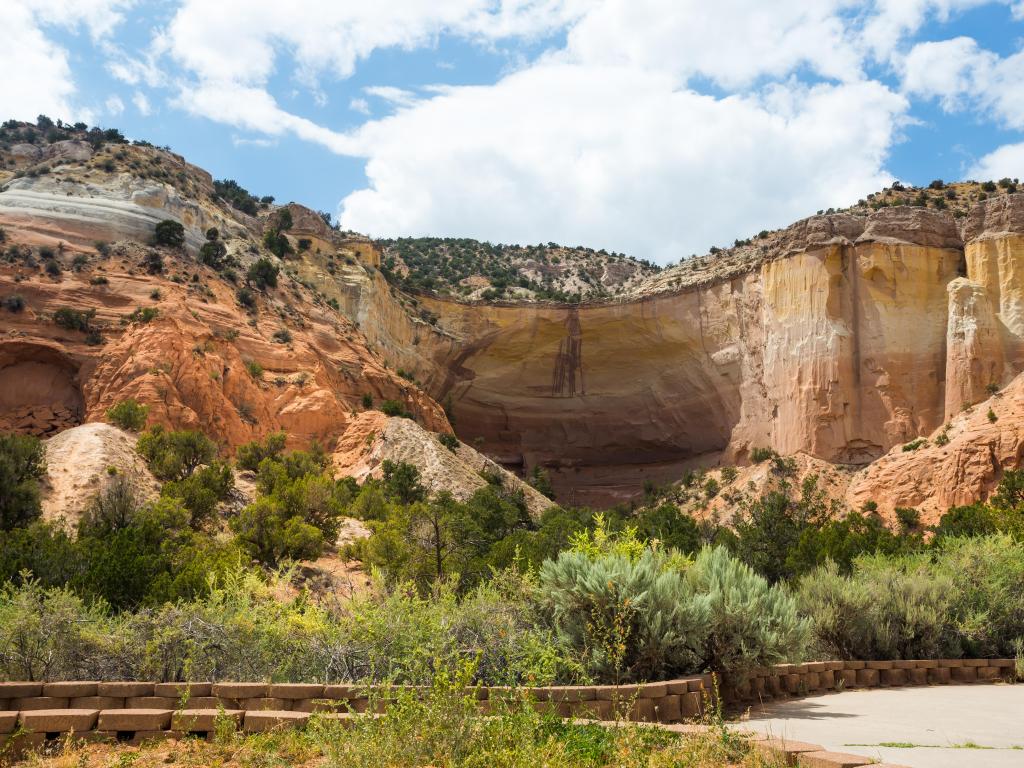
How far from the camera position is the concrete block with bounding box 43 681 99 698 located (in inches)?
343

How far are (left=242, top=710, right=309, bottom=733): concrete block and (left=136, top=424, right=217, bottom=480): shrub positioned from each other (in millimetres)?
22577

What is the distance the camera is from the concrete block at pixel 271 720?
828 centimetres

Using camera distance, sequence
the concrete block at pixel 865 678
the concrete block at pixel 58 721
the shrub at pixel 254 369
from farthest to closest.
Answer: the shrub at pixel 254 369 < the concrete block at pixel 865 678 < the concrete block at pixel 58 721


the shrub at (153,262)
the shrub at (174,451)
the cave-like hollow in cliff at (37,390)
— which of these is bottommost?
the shrub at (174,451)

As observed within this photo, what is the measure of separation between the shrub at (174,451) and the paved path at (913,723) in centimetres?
2334

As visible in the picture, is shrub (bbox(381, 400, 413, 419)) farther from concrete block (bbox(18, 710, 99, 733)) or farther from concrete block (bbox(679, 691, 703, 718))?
concrete block (bbox(18, 710, 99, 733))

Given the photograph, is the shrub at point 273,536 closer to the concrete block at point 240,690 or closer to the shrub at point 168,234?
the concrete block at point 240,690

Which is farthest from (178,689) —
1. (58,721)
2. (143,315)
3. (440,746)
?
(143,315)

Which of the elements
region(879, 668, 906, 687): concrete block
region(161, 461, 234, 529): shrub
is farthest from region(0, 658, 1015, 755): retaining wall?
region(161, 461, 234, 529): shrub

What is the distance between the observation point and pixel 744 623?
10.8 meters

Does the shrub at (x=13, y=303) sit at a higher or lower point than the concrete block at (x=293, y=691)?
higher

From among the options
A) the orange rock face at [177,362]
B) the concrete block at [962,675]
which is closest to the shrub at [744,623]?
the concrete block at [962,675]

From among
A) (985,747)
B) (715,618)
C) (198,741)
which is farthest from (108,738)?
(985,747)

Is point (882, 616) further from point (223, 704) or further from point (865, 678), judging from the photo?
point (223, 704)
